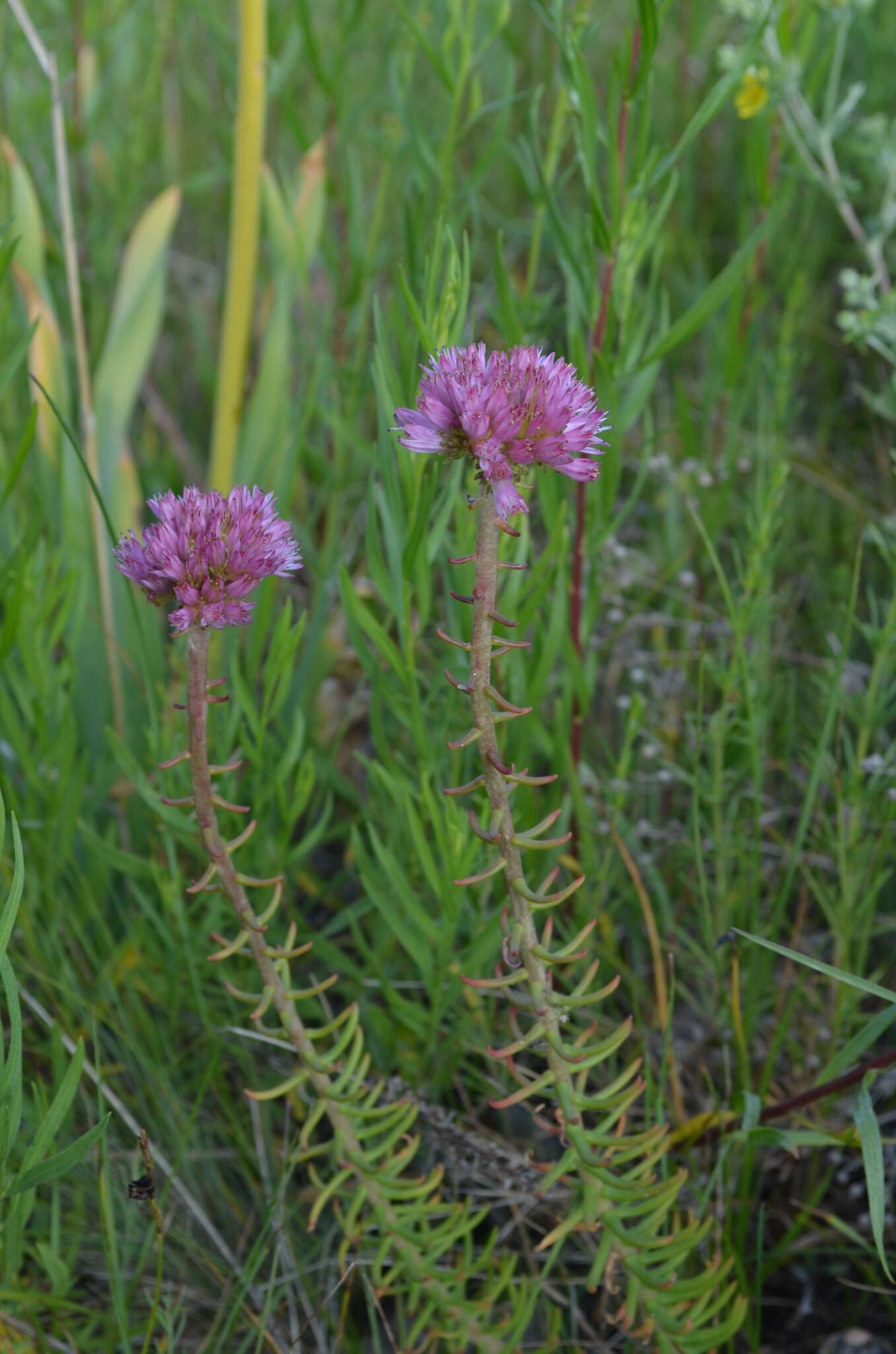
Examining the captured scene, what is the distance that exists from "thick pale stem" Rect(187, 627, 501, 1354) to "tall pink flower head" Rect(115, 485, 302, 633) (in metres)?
0.03

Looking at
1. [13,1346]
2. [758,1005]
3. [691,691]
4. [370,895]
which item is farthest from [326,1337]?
[691,691]

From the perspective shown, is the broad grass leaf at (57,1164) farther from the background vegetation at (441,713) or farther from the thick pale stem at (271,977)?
the thick pale stem at (271,977)

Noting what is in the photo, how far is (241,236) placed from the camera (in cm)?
173

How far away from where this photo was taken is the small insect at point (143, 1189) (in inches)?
37.9

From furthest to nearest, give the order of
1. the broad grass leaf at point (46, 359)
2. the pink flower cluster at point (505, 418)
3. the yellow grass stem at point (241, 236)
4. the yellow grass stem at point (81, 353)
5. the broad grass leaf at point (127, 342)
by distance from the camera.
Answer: the broad grass leaf at point (127, 342) < the broad grass leaf at point (46, 359) < the yellow grass stem at point (241, 236) < the yellow grass stem at point (81, 353) < the pink flower cluster at point (505, 418)

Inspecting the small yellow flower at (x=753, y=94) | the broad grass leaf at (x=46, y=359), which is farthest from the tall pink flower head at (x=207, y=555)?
the small yellow flower at (x=753, y=94)

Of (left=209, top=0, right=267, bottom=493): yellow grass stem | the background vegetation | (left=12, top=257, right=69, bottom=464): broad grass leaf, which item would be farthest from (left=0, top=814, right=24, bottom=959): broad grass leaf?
(left=12, top=257, right=69, bottom=464): broad grass leaf

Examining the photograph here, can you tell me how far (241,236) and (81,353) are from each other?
312 millimetres

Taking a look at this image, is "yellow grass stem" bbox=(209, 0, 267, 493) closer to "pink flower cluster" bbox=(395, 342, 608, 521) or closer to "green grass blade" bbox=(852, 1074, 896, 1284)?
"pink flower cluster" bbox=(395, 342, 608, 521)

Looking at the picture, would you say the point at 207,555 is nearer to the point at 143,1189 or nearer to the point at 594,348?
the point at 143,1189

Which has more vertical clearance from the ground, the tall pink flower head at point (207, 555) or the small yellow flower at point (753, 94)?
the small yellow flower at point (753, 94)

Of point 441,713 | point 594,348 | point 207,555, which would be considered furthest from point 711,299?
point 207,555

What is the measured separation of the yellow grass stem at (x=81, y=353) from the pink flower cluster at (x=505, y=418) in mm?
850

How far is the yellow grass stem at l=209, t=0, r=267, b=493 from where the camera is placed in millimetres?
1638
